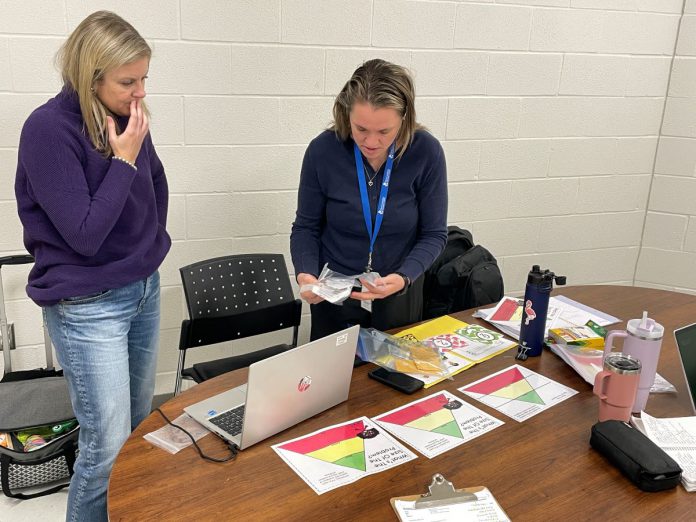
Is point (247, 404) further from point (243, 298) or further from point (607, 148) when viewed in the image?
point (607, 148)

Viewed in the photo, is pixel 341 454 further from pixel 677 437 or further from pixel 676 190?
pixel 676 190

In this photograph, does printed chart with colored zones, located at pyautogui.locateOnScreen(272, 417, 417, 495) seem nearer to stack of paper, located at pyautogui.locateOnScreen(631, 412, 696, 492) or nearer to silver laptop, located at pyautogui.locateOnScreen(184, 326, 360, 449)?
silver laptop, located at pyautogui.locateOnScreen(184, 326, 360, 449)

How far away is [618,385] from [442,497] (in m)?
0.52

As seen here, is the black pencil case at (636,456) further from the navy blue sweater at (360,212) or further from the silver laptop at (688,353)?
the navy blue sweater at (360,212)

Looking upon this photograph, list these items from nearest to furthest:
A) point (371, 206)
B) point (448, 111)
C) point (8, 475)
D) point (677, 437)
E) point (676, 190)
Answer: point (677, 437)
point (371, 206)
point (8, 475)
point (448, 111)
point (676, 190)

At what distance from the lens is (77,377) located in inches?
69.1

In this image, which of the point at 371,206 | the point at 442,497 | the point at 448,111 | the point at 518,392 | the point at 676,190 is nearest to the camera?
the point at 442,497

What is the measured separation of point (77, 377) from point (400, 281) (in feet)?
3.18

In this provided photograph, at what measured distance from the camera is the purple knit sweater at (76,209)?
1596 mm

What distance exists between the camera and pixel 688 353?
165cm

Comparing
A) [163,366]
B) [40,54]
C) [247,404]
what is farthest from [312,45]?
[247,404]

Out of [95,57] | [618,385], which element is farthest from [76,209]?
[618,385]

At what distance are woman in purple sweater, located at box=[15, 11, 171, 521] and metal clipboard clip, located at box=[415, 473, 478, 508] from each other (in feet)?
3.18

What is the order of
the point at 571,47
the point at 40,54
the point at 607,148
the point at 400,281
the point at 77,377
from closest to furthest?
the point at 77,377 < the point at 400,281 < the point at 40,54 < the point at 571,47 < the point at 607,148
